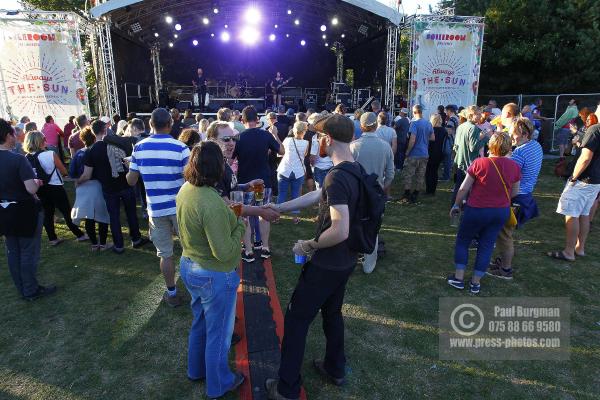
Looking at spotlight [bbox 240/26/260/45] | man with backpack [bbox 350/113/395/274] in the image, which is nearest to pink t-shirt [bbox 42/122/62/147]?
man with backpack [bbox 350/113/395/274]

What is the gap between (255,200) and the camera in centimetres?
328

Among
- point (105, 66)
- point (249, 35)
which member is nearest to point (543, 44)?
point (249, 35)

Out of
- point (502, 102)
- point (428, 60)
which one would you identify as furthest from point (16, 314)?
point (502, 102)

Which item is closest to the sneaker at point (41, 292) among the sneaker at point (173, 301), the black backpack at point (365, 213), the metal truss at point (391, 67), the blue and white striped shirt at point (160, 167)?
the sneaker at point (173, 301)

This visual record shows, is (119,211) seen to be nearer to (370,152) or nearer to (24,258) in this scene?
(24,258)

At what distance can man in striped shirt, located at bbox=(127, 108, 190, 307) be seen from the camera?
10.7ft

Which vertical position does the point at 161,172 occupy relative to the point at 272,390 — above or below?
above

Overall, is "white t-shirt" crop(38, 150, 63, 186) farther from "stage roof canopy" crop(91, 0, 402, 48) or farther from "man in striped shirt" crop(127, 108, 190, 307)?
"stage roof canopy" crop(91, 0, 402, 48)

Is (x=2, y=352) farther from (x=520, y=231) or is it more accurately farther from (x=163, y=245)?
(x=520, y=231)

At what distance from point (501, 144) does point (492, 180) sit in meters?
0.33

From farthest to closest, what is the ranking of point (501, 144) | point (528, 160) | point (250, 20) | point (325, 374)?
point (250, 20) → point (528, 160) → point (501, 144) → point (325, 374)

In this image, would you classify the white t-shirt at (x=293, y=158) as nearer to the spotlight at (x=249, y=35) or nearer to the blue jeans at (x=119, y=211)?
the blue jeans at (x=119, y=211)

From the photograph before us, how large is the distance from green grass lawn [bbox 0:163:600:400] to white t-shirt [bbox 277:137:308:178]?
994mm

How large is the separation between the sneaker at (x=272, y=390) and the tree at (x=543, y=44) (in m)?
17.7
